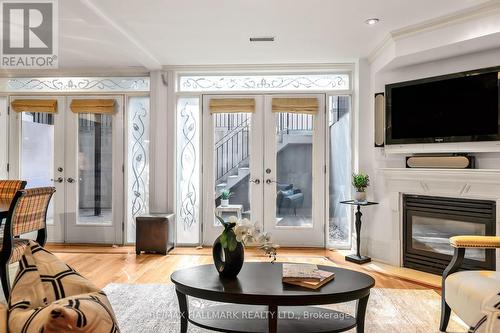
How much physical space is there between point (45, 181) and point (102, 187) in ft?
2.79

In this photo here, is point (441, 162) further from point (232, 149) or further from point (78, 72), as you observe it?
point (78, 72)

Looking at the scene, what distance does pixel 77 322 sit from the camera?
0.76m

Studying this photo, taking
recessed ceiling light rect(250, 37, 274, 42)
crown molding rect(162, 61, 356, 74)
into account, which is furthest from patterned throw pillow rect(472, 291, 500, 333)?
crown molding rect(162, 61, 356, 74)

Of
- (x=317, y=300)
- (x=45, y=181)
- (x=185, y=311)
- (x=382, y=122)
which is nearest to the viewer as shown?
(x=317, y=300)

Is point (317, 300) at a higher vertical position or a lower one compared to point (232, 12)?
lower

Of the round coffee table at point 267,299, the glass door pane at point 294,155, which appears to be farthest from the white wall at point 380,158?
the round coffee table at point 267,299

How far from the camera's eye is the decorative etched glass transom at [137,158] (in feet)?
17.9

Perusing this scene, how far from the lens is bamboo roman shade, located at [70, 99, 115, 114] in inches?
212

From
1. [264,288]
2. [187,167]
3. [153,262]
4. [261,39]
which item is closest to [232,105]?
[187,167]

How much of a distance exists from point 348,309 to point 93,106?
4318 millimetres

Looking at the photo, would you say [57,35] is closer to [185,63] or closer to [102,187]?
[185,63]

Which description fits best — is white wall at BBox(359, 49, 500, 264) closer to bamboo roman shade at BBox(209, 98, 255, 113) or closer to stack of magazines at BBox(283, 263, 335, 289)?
bamboo roman shade at BBox(209, 98, 255, 113)

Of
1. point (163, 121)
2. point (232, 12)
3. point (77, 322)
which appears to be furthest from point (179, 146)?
point (77, 322)

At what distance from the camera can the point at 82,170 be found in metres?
5.47
